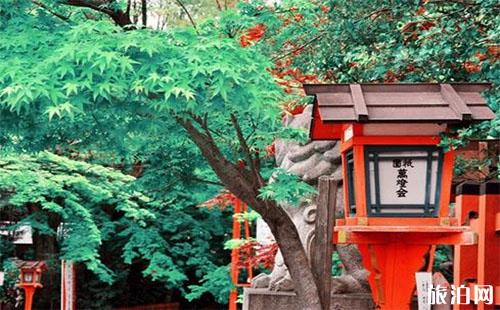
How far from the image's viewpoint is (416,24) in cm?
646

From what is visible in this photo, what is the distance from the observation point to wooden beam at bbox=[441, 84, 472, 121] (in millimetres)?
4559

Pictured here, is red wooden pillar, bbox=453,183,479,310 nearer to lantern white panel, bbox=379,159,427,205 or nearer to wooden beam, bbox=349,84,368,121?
lantern white panel, bbox=379,159,427,205

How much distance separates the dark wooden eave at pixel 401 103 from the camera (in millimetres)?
4512

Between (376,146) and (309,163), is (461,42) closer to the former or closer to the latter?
(376,146)

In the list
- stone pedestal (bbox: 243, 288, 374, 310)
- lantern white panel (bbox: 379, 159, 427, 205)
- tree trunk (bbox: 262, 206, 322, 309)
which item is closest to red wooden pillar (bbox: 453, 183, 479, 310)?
tree trunk (bbox: 262, 206, 322, 309)

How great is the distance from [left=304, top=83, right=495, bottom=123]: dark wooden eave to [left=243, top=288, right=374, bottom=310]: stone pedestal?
3.68 metres

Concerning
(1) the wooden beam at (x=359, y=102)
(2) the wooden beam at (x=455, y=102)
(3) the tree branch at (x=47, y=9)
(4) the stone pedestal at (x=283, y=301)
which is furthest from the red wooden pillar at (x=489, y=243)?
(3) the tree branch at (x=47, y=9)

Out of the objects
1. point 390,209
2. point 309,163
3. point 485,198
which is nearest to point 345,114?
point 390,209

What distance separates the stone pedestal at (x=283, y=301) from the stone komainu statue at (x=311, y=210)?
195 mm

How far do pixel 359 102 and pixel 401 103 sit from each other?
239 millimetres

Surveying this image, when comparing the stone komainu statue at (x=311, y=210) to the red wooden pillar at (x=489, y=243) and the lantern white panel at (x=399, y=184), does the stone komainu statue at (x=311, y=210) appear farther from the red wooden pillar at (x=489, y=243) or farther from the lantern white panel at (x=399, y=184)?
the lantern white panel at (x=399, y=184)

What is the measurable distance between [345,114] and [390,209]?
0.59m

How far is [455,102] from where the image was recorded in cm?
465

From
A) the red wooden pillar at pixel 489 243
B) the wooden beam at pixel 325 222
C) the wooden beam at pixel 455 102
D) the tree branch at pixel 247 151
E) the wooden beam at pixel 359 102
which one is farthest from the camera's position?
the tree branch at pixel 247 151
